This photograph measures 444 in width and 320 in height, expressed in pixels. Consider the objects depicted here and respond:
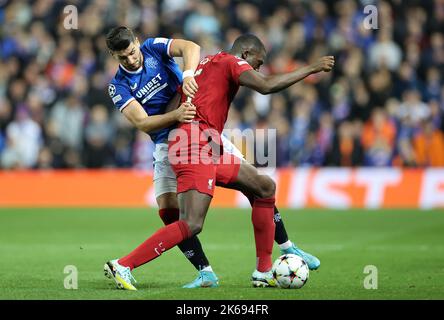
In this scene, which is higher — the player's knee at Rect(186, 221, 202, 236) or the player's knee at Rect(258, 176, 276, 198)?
the player's knee at Rect(258, 176, 276, 198)

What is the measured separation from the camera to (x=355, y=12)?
19.8m

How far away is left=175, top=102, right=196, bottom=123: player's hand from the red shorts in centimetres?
24

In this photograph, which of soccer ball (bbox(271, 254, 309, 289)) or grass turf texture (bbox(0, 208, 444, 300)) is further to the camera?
soccer ball (bbox(271, 254, 309, 289))

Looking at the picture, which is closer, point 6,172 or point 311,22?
point 6,172

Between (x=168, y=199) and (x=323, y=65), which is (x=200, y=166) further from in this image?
(x=323, y=65)

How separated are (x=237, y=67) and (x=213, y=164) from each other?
87 centimetres

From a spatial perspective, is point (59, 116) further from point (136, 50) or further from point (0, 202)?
point (136, 50)

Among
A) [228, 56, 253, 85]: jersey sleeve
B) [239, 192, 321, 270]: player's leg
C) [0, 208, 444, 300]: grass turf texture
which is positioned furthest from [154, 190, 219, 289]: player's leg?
[228, 56, 253, 85]: jersey sleeve

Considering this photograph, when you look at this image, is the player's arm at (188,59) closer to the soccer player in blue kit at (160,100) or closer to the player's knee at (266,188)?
the soccer player in blue kit at (160,100)

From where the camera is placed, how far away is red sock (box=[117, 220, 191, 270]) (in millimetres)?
7934

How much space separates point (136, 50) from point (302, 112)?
10227 mm

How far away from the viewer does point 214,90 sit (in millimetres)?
8320

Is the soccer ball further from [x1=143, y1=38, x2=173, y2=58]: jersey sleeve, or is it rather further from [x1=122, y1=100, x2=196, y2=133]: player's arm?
[x1=143, y1=38, x2=173, y2=58]: jersey sleeve
